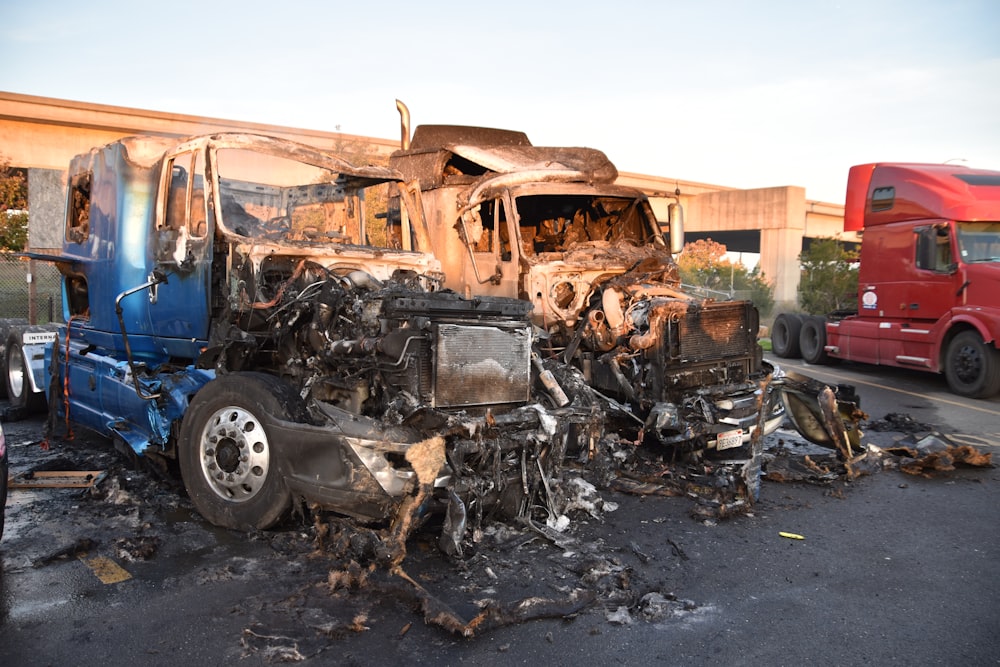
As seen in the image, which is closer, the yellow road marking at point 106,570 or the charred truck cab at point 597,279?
the yellow road marking at point 106,570

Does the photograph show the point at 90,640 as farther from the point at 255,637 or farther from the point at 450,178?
the point at 450,178

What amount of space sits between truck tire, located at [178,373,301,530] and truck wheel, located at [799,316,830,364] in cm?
1229

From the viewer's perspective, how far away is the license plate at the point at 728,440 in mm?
6168

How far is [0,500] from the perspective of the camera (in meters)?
3.85

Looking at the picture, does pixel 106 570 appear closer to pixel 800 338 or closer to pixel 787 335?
pixel 800 338

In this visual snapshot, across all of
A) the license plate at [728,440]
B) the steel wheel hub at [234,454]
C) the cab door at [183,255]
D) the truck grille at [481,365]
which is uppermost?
the cab door at [183,255]

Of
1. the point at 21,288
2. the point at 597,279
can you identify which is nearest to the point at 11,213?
the point at 21,288

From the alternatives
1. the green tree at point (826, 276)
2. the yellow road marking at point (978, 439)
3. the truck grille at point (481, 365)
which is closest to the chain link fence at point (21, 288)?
the truck grille at point (481, 365)

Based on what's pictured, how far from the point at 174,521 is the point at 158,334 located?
1.63 metres

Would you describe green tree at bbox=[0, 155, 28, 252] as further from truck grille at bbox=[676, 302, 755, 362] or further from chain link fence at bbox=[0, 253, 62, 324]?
truck grille at bbox=[676, 302, 755, 362]

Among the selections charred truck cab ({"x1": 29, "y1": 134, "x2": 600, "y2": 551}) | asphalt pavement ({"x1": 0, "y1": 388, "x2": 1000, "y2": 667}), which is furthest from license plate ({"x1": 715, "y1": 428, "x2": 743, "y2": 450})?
charred truck cab ({"x1": 29, "y1": 134, "x2": 600, "y2": 551})

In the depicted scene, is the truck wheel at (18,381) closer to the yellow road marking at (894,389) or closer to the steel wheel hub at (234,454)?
the steel wheel hub at (234,454)

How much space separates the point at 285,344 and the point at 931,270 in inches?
391

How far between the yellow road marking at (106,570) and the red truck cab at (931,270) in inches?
425
